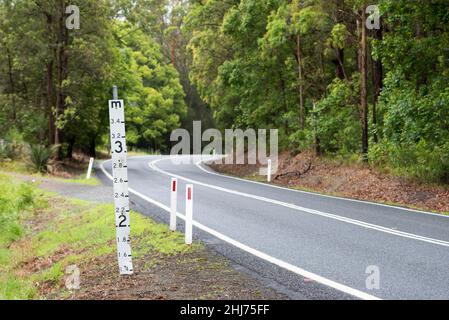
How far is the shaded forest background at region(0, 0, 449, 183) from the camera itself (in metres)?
16.8

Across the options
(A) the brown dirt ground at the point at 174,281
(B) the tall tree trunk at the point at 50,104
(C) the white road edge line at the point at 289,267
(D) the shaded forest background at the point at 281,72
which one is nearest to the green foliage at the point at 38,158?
(D) the shaded forest background at the point at 281,72

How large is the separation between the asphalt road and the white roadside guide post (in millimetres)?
1740

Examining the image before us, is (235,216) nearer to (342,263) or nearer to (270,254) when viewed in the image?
(270,254)

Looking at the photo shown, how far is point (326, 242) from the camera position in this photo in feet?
31.2

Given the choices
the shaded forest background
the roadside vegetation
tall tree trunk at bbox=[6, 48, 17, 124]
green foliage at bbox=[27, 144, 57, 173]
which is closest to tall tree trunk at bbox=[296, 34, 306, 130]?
the shaded forest background

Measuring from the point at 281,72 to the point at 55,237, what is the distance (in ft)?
62.6

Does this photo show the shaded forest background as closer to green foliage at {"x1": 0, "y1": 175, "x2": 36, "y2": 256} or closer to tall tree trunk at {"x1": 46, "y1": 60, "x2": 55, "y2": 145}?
tall tree trunk at {"x1": 46, "y1": 60, "x2": 55, "y2": 145}

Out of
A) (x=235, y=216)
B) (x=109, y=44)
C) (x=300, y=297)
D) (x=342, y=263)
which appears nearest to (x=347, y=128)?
(x=235, y=216)

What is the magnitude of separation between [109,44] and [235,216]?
730 inches

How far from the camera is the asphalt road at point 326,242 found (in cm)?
683

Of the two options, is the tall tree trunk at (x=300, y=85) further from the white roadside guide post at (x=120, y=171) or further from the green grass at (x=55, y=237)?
the white roadside guide post at (x=120, y=171)

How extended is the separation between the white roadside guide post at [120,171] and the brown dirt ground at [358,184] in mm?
10040
